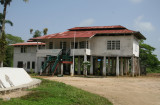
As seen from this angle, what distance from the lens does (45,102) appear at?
323 inches

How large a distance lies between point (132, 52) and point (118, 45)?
2.05 m

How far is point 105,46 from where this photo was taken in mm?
29766

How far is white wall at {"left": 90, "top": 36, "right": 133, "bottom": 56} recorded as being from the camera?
28.9 meters

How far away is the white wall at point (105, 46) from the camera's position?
94.8ft

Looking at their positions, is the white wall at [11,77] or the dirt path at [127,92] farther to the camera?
the white wall at [11,77]

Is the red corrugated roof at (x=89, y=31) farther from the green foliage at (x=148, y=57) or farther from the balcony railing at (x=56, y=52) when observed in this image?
→ the green foliage at (x=148, y=57)

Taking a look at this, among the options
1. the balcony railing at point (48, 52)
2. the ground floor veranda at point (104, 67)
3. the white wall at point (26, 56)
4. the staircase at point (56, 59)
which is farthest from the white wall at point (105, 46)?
the white wall at point (26, 56)

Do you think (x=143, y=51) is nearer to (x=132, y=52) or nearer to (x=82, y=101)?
(x=132, y=52)

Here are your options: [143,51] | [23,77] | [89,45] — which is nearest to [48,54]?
[89,45]

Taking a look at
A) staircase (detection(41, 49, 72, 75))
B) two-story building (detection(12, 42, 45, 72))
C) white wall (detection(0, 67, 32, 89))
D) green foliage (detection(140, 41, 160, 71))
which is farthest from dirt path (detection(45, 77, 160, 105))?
green foliage (detection(140, 41, 160, 71))

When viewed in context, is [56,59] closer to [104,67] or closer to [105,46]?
[104,67]

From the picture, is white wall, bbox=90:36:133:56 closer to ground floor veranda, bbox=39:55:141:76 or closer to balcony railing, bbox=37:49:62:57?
ground floor veranda, bbox=39:55:141:76

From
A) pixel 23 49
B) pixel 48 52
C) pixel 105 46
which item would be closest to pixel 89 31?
pixel 105 46

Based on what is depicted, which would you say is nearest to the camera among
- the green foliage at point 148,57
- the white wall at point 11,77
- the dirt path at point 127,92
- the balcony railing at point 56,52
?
the dirt path at point 127,92
